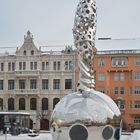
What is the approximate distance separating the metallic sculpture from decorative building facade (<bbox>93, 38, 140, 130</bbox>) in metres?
47.8

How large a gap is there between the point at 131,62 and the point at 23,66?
14153 mm

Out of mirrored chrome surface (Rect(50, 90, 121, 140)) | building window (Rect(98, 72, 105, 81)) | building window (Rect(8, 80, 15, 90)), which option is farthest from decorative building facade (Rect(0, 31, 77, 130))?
mirrored chrome surface (Rect(50, 90, 121, 140))

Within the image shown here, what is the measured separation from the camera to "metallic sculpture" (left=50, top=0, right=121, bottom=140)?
9453 millimetres

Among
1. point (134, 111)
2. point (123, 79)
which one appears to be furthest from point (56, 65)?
point (134, 111)

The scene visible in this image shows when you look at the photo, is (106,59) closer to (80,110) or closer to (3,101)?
(3,101)

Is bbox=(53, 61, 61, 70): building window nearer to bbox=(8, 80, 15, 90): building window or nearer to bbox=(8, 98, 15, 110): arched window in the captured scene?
bbox=(8, 80, 15, 90): building window

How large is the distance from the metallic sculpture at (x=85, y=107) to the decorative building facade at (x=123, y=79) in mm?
47805

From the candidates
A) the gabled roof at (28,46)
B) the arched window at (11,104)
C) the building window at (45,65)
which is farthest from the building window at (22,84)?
the gabled roof at (28,46)

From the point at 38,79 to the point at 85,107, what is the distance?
163 ft

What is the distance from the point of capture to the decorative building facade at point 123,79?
57781 mm

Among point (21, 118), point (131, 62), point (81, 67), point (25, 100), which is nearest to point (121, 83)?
point (131, 62)

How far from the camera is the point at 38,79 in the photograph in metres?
59.1

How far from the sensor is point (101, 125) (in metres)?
9.52

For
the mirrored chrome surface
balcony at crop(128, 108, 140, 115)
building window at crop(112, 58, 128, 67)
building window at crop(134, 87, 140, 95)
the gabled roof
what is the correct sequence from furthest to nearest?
the gabled roof
building window at crop(112, 58, 128, 67)
building window at crop(134, 87, 140, 95)
balcony at crop(128, 108, 140, 115)
the mirrored chrome surface
